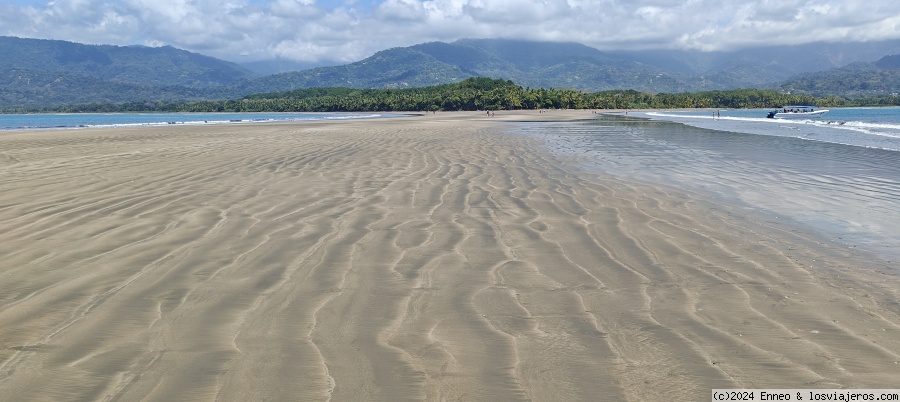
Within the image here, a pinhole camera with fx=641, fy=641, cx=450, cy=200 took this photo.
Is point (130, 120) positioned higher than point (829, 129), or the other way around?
point (130, 120)

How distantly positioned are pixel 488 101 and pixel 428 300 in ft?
374

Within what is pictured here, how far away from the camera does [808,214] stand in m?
8.56

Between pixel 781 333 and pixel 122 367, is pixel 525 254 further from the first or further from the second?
pixel 122 367

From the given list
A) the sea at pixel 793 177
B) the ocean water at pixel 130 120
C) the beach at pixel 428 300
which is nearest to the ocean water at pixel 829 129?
the sea at pixel 793 177

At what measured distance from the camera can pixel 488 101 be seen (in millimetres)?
117000

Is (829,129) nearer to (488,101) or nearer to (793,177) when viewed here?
(793,177)

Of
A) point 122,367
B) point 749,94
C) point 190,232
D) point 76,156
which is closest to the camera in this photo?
point 122,367

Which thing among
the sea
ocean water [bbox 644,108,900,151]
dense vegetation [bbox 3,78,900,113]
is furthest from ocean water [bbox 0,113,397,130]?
the sea

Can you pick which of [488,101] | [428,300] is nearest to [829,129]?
[428,300]

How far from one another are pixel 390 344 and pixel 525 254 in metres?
2.70

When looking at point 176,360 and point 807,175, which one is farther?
point 807,175

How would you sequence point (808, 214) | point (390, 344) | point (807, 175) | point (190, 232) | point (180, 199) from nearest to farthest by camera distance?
point (390, 344), point (190, 232), point (808, 214), point (180, 199), point (807, 175)

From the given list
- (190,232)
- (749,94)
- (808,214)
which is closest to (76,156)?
(190,232)

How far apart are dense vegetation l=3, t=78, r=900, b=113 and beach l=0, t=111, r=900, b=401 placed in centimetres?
10798
